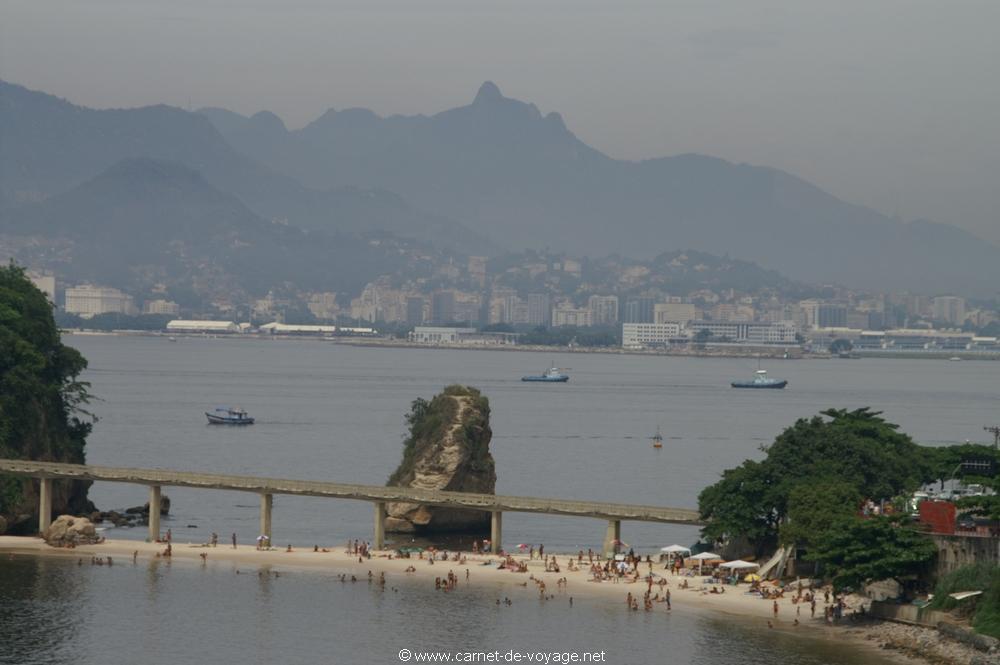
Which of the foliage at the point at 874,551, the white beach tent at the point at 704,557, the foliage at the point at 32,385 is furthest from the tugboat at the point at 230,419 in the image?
the foliage at the point at 874,551

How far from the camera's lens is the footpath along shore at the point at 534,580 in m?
48.6

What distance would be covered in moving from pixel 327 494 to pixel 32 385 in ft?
46.8

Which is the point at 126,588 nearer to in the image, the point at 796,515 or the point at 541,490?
the point at 796,515

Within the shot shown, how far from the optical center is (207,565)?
62281 millimetres

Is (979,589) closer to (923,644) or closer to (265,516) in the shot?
(923,644)

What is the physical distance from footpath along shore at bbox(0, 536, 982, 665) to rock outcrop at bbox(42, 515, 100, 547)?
44 centimetres

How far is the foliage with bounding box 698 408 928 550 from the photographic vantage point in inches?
2360

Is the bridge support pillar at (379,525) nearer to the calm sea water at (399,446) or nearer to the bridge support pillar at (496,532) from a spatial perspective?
the bridge support pillar at (496,532)

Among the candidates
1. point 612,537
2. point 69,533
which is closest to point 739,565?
point 612,537

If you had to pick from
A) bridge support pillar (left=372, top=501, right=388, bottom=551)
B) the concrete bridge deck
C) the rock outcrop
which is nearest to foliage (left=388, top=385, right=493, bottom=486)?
the concrete bridge deck

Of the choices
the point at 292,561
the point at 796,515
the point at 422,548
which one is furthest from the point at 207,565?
the point at 796,515

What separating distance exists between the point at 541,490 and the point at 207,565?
33.8 m

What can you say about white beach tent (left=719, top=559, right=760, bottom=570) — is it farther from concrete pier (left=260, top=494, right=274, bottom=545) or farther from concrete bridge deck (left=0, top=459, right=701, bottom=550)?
concrete pier (left=260, top=494, right=274, bottom=545)

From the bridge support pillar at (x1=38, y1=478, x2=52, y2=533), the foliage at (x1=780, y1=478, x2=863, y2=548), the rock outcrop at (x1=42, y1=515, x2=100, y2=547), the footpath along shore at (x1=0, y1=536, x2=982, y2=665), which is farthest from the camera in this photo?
the bridge support pillar at (x1=38, y1=478, x2=52, y2=533)
